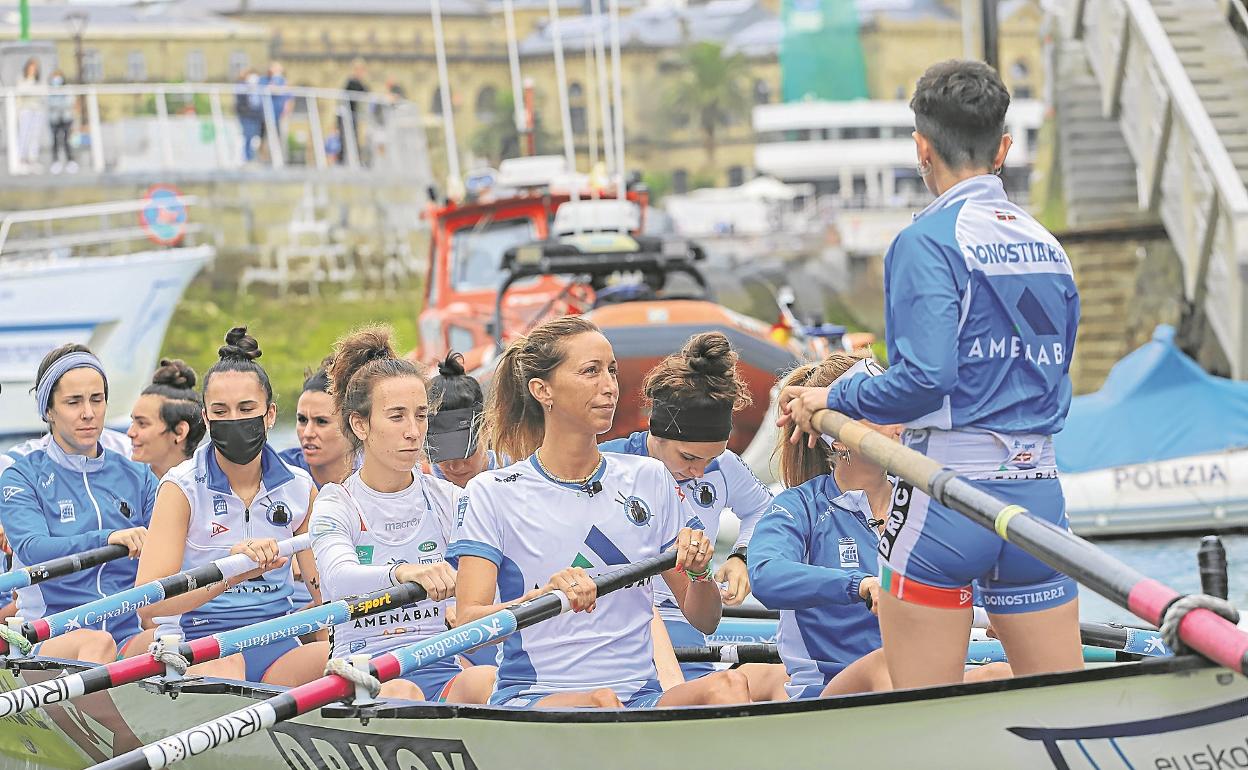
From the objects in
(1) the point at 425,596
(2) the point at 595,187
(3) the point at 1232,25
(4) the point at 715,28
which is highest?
(4) the point at 715,28

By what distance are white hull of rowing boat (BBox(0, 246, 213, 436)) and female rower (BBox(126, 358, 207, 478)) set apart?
19.6m

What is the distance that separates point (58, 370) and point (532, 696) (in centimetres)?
325

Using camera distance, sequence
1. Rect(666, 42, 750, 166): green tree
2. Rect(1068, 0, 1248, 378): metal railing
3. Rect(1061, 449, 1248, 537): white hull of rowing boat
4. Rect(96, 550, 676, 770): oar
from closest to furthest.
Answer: Rect(96, 550, 676, 770): oar < Rect(1061, 449, 1248, 537): white hull of rowing boat < Rect(1068, 0, 1248, 378): metal railing < Rect(666, 42, 750, 166): green tree

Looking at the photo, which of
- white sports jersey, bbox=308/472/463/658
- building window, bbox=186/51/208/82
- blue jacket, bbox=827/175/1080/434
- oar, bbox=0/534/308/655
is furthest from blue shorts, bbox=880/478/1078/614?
building window, bbox=186/51/208/82

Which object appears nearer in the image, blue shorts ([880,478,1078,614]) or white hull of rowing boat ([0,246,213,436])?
blue shorts ([880,478,1078,614])

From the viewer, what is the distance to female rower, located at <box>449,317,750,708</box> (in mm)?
5102

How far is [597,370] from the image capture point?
16.9ft

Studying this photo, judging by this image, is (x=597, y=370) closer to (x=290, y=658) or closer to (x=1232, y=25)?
(x=290, y=658)

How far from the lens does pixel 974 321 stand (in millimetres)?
4211

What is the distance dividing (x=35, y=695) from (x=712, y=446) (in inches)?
95.7

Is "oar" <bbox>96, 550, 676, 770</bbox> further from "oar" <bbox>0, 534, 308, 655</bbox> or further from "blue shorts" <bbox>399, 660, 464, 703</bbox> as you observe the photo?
"oar" <bbox>0, 534, 308, 655</bbox>

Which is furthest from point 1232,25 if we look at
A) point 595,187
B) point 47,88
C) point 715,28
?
point 715,28

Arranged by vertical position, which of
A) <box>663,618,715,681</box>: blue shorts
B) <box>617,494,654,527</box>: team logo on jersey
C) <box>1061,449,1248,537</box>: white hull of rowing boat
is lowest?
<box>1061,449,1248,537</box>: white hull of rowing boat

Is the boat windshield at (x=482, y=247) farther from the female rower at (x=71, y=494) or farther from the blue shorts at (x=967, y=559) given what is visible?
the blue shorts at (x=967, y=559)
